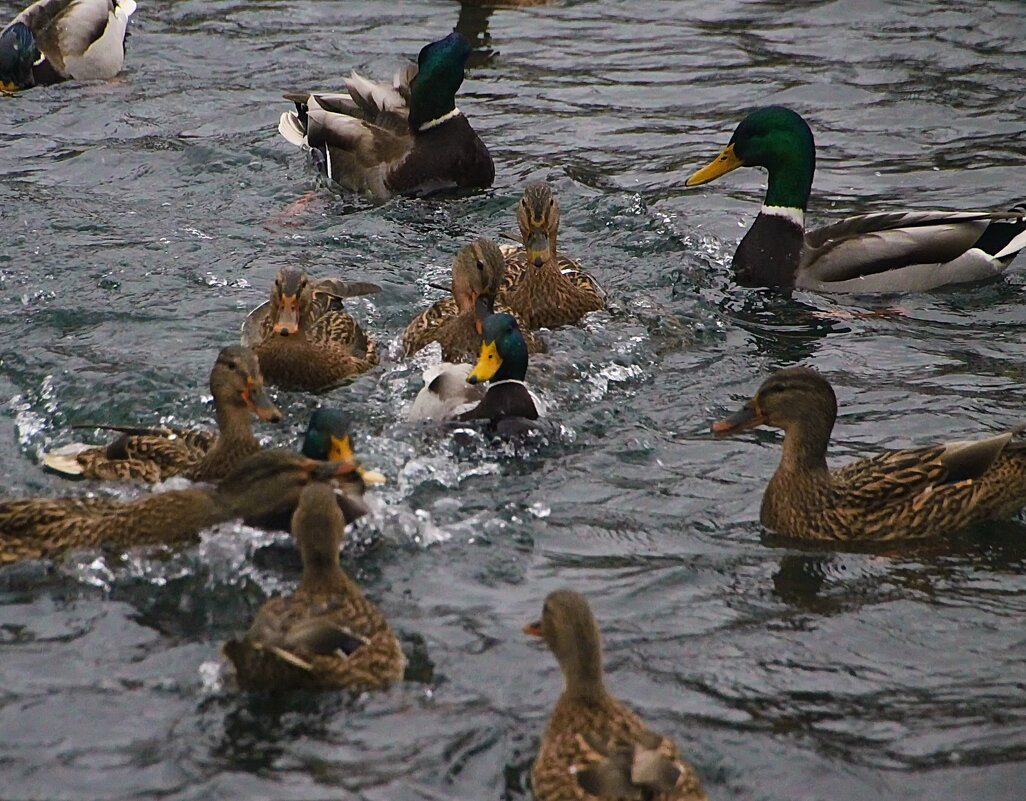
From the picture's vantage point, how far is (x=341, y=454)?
7.11m

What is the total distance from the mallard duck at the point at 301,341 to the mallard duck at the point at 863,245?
302 cm

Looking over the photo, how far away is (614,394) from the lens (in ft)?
29.0

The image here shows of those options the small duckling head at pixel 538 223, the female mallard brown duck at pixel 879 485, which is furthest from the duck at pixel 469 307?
the female mallard brown duck at pixel 879 485

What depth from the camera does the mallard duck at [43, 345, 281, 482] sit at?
7469 mm

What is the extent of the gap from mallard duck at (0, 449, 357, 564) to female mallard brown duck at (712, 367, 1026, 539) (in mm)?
2040

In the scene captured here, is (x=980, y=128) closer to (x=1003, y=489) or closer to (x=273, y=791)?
(x=1003, y=489)

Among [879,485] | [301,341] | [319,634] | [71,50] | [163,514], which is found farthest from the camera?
[71,50]

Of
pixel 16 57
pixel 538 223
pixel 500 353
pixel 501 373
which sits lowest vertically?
pixel 501 373

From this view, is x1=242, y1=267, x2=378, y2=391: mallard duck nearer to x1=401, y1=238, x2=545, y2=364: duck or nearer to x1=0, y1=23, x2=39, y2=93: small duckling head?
x1=401, y1=238, x2=545, y2=364: duck

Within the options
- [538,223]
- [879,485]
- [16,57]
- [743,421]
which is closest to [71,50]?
[16,57]

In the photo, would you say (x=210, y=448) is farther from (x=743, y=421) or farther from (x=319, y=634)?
(x=743, y=421)

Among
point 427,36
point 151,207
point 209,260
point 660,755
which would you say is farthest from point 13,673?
point 427,36

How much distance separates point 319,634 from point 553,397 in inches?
126

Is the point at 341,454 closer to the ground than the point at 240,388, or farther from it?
closer to the ground
